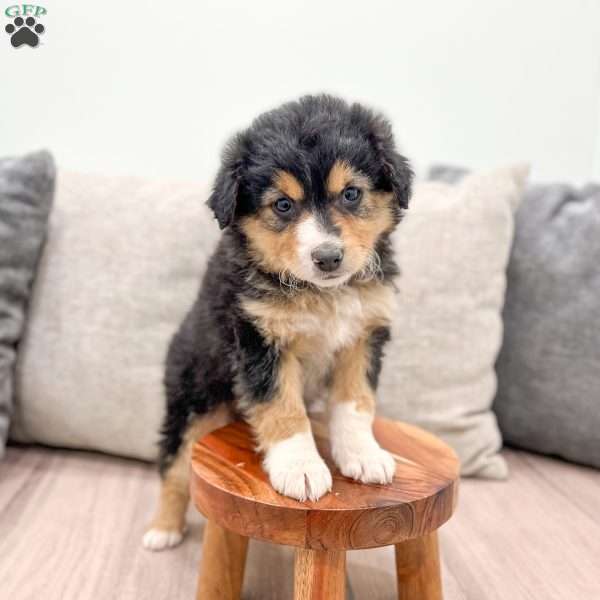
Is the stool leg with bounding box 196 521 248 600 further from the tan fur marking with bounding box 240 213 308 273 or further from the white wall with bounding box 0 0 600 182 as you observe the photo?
the white wall with bounding box 0 0 600 182

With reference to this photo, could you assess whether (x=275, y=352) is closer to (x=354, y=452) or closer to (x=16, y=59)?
(x=354, y=452)

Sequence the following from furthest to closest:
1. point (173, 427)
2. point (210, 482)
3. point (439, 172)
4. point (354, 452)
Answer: point (439, 172), point (173, 427), point (354, 452), point (210, 482)

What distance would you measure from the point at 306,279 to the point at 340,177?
0.83 feet

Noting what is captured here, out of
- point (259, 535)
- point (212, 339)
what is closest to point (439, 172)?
point (212, 339)

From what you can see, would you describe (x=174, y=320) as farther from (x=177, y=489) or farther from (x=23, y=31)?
(x=23, y=31)

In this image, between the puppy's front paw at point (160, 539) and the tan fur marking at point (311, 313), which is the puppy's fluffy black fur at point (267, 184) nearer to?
the tan fur marking at point (311, 313)

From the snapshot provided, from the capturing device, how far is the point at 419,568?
1.70 m

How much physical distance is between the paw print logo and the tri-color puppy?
0.76 meters

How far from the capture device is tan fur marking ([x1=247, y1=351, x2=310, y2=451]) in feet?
5.33

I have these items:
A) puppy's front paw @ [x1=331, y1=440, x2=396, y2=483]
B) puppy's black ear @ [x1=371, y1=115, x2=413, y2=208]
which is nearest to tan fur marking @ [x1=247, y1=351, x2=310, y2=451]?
puppy's front paw @ [x1=331, y1=440, x2=396, y2=483]

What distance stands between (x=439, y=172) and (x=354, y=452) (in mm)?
1627

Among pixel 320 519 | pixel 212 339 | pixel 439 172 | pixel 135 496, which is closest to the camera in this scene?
pixel 320 519

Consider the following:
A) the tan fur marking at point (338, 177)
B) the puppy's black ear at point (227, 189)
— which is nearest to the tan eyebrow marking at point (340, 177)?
the tan fur marking at point (338, 177)

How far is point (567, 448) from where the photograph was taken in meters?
2.60
